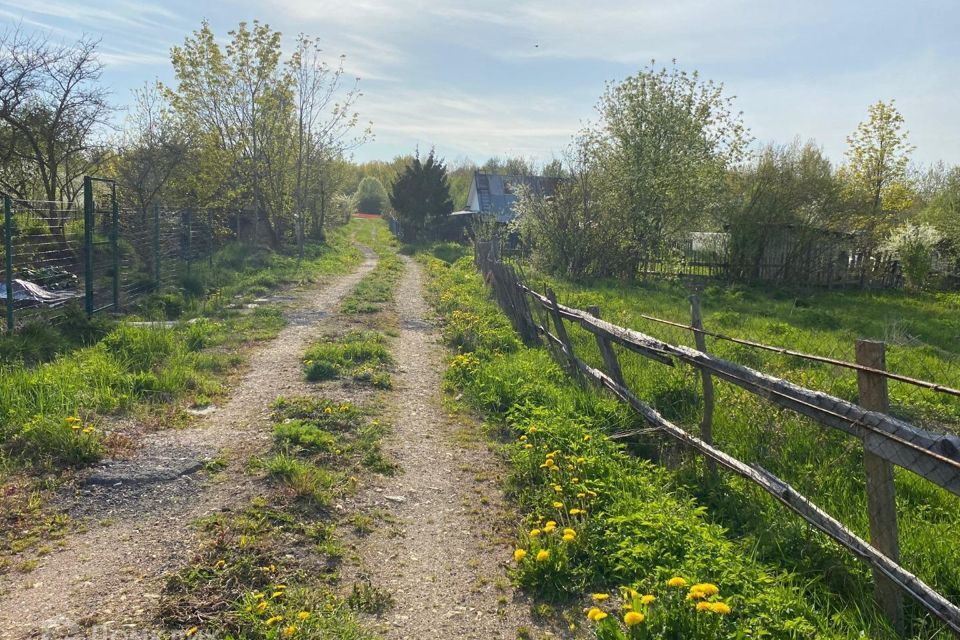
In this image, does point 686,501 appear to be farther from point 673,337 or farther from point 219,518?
point 673,337

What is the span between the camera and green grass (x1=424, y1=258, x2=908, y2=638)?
3.08m

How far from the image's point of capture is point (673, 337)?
9180mm

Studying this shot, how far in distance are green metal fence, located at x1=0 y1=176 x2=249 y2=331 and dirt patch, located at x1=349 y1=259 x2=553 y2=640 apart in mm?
5735

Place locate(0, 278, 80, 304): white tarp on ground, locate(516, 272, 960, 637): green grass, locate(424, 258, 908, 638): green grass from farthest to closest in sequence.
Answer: locate(0, 278, 80, 304): white tarp on ground → locate(516, 272, 960, 637): green grass → locate(424, 258, 908, 638): green grass

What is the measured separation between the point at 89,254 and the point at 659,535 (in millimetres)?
A: 9774

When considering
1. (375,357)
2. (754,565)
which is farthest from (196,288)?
(754,565)

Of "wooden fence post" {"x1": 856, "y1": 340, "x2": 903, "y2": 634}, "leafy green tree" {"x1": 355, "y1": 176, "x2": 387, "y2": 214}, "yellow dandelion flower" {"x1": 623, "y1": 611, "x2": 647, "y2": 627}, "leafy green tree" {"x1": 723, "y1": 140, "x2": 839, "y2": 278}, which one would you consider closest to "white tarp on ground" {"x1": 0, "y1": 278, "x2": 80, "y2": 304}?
"yellow dandelion flower" {"x1": 623, "y1": 611, "x2": 647, "y2": 627}

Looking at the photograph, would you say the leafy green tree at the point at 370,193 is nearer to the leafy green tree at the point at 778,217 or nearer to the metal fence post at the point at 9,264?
the leafy green tree at the point at 778,217

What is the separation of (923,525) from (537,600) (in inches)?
96.0

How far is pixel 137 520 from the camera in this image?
4.28 m

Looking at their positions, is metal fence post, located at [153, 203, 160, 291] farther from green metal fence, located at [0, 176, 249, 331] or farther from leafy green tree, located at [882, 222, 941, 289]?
leafy green tree, located at [882, 222, 941, 289]

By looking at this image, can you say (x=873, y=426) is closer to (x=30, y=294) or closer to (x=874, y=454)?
(x=874, y=454)

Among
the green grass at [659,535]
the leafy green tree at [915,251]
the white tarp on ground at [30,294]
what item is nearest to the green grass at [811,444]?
the green grass at [659,535]

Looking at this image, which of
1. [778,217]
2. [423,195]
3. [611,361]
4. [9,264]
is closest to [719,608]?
[611,361]
